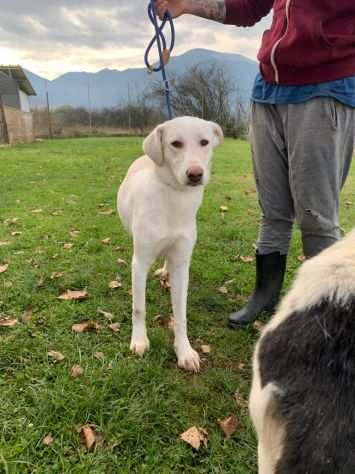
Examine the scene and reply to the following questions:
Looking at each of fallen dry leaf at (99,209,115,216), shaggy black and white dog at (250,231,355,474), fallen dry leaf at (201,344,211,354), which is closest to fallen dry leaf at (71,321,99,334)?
fallen dry leaf at (201,344,211,354)

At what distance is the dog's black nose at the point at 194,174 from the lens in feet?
7.34

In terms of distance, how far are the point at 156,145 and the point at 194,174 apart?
32 cm

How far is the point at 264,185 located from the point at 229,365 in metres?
1.20

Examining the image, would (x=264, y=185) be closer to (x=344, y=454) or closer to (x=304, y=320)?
(x=304, y=320)

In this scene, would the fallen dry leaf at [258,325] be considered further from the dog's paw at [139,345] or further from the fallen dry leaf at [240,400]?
the dog's paw at [139,345]

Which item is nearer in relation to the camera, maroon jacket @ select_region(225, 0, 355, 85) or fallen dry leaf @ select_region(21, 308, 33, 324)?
maroon jacket @ select_region(225, 0, 355, 85)

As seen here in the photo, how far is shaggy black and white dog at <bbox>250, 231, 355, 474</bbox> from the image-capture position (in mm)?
957

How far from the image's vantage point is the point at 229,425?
2.08 metres

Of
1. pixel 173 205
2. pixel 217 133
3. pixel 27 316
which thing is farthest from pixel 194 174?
pixel 27 316

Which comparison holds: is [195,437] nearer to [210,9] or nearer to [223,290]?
[223,290]

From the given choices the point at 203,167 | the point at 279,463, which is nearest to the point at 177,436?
the point at 279,463

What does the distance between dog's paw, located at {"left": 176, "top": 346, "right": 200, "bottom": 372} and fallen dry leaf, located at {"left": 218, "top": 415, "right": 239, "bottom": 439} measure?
0.44 m

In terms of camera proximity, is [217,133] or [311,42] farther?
[217,133]

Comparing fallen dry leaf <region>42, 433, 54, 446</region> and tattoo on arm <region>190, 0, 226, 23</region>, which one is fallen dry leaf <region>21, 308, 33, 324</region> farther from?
tattoo on arm <region>190, 0, 226, 23</region>
